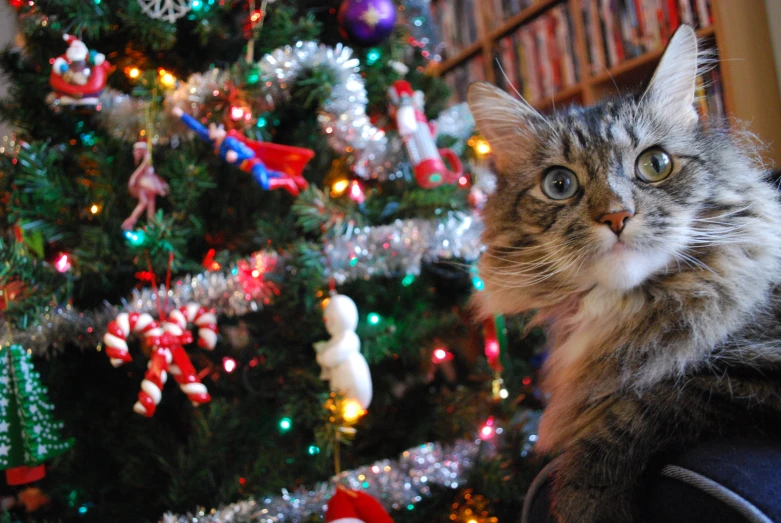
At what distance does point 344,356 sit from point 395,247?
29 centimetres

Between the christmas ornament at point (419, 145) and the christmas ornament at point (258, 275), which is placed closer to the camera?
Answer: the christmas ornament at point (258, 275)

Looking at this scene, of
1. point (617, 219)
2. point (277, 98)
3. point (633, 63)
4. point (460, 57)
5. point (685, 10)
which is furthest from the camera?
point (460, 57)

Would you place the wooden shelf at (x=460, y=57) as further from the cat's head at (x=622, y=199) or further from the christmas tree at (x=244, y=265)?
the cat's head at (x=622, y=199)

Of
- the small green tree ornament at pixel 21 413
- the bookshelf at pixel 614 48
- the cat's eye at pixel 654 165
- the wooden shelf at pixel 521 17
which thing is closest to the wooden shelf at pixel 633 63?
the bookshelf at pixel 614 48

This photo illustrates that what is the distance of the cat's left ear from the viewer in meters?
0.87

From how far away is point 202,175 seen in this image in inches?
45.4

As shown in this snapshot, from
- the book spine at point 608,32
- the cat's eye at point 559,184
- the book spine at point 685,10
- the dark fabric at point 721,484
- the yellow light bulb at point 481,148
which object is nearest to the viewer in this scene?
the dark fabric at point 721,484

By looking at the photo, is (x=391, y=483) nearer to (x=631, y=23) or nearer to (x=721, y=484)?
→ (x=721, y=484)

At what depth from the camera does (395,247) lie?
3.90ft

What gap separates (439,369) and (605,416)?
96 cm

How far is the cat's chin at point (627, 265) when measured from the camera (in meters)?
0.72

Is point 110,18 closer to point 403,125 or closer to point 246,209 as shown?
point 246,209

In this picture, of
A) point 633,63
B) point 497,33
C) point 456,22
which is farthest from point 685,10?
point 456,22

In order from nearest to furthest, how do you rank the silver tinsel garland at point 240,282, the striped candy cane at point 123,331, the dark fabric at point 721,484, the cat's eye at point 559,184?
the dark fabric at point 721,484 → the cat's eye at point 559,184 → the striped candy cane at point 123,331 → the silver tinsel garland at point 240,282
